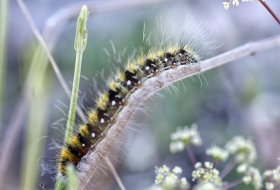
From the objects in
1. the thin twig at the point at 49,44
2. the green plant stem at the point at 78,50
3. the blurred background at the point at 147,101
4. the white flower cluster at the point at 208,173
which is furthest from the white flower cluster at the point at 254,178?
the thin twig at the point at 49,44

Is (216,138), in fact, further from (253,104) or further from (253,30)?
(253,30)

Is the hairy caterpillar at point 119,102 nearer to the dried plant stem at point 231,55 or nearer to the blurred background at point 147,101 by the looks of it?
the dried plant stem at point 231,55

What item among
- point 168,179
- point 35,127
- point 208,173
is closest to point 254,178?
point 208,173

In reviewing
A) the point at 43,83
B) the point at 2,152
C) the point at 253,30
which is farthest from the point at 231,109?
the point at 2,152

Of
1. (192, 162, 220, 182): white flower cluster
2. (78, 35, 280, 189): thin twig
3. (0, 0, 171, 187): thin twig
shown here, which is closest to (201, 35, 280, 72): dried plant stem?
(78, 35, 280, 189): thin twig

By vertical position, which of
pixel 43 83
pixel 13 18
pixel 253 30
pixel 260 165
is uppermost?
pixel 13 18

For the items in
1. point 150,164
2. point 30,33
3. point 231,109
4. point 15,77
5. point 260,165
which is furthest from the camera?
point 30,33

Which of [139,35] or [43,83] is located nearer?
[43,83]

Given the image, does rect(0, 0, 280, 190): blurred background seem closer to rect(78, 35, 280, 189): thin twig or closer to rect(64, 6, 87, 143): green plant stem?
rect(78, 35, 280, 189): thin twig
